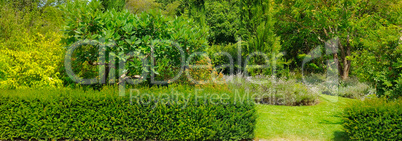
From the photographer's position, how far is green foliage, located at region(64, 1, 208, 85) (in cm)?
615

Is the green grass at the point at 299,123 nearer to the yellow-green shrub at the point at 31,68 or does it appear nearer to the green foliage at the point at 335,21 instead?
the yellow-green shrub at the point at 31,68

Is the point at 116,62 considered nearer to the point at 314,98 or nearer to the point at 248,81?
the point at 248,81

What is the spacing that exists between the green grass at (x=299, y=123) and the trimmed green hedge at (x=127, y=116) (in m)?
1.02

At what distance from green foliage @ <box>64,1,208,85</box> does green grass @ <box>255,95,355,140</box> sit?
2.67 metres

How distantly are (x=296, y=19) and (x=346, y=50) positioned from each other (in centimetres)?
341

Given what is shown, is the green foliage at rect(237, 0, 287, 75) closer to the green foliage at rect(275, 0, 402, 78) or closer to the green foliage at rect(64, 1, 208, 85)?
the green foliage at rect(275, 0, 402, 78)

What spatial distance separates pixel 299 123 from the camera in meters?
7.28

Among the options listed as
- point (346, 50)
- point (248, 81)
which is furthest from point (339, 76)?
point (248, 81)

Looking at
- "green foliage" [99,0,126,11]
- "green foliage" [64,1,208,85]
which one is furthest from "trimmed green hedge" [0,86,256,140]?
"green foliage" [99,0,126,11]

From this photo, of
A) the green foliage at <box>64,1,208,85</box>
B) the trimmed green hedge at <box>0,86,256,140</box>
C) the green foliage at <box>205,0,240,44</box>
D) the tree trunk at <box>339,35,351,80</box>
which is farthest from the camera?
the green foliage at <box>205,0,240,44</box>

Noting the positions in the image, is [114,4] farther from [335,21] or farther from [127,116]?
[335,21]

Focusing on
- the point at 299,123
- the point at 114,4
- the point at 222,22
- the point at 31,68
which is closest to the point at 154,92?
the point at 31,68

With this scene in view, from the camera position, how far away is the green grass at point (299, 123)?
6339mm

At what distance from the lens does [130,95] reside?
5766mm
